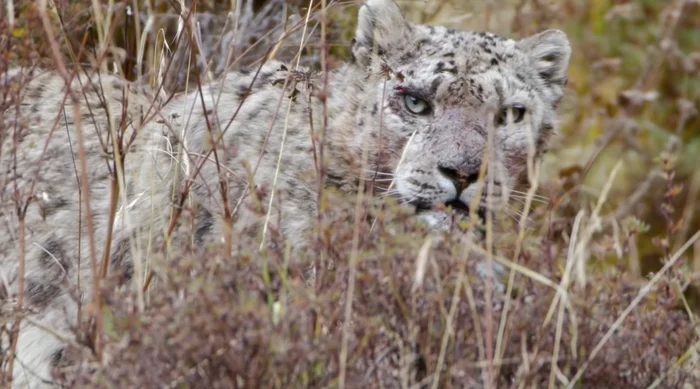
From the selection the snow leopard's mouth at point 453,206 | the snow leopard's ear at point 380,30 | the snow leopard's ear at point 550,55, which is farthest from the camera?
the snow leopard's ear at point 550,55

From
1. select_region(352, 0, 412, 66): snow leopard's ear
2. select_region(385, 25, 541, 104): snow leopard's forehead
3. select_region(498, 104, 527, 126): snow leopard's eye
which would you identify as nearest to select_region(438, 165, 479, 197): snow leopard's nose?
select_region(385, 25, 541, 104): snow leopard's forehead

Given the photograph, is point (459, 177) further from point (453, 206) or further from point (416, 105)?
point (416, 105)

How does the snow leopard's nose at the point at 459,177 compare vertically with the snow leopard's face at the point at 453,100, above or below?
below

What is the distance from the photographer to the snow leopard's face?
460cm

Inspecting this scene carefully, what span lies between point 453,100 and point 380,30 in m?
0.57

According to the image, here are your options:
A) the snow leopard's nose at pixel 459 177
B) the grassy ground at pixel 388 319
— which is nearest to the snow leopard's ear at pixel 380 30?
the snow leopard's nose at pixel 459 177

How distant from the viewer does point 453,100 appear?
15.9 ft

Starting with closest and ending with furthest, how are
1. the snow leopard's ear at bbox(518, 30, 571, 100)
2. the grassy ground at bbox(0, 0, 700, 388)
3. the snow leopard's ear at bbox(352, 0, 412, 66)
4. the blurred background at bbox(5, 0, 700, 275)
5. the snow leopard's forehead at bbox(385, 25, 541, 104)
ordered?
the grassy ground at bbox(0, 0, 700, 388) → the snow leopard's forehead at bbox(385, 25, 541, 104) → the snow leopard's ear at bbox(352, 0, 412, 66) → the snow leopard's ear at bbox(518, 30, 571, 100) → the blurred background at bbox(5, 0, 700, 275)

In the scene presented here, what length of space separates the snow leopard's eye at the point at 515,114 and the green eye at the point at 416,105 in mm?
331

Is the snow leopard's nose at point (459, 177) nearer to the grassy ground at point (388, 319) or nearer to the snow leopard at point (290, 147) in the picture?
the snow leopard at point (290, 147)

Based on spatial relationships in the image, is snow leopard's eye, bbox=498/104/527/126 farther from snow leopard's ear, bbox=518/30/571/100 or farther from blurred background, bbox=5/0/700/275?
blurred background, bbox=5/0/700/275

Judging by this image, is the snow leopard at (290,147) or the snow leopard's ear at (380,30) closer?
the snow leopard at (290,147)

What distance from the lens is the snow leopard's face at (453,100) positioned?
4.60 m

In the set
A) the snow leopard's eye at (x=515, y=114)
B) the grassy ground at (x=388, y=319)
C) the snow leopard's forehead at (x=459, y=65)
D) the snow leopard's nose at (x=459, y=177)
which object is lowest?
the grassy ground at (x=388, y=319)
